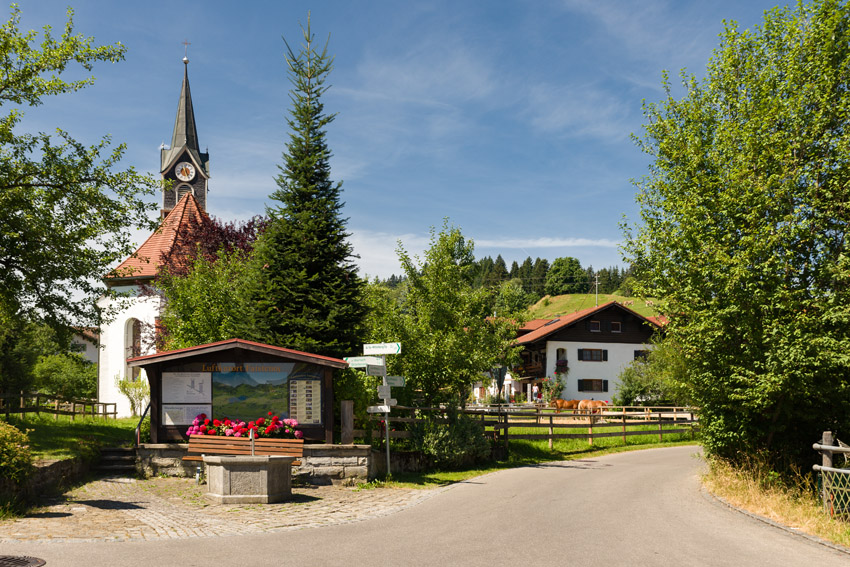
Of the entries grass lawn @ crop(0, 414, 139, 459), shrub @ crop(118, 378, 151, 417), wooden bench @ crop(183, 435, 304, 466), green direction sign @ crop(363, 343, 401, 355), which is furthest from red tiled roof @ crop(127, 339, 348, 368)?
shrub @ crop(118, 378, 151, 417)

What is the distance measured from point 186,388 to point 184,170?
4329 centimetres

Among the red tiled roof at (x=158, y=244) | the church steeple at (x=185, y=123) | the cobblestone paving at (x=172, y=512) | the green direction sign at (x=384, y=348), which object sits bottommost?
the cobblestone paving at (x=172, y=512)

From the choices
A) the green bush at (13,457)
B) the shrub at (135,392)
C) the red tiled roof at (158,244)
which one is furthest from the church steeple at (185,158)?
the green bush at (13,457)

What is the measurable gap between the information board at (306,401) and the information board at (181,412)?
6.26 ft

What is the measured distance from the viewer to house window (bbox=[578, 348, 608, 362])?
186ft

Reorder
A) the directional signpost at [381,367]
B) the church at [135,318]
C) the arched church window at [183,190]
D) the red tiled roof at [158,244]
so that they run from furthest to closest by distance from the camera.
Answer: the arched church window at [183,190] → the red tiled roof at [158,244] → the church at [135,318] → the directional signpost at [381,367]

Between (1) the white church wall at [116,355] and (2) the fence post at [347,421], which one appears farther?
(1) the white church wall at [116,355]

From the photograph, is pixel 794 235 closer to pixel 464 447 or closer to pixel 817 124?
pixel 817 124

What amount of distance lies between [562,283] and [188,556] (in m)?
158

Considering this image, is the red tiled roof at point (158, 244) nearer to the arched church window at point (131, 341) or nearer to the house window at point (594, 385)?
the arched church window at point (131, 341)

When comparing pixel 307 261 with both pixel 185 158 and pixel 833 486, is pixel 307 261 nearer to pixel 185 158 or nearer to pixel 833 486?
pixel 833 486

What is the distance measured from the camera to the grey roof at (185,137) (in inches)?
2162

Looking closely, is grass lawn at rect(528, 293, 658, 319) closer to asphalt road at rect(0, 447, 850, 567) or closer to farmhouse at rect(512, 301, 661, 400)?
farmhouse at rect(512, 301, 661, 400)

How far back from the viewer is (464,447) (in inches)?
718
